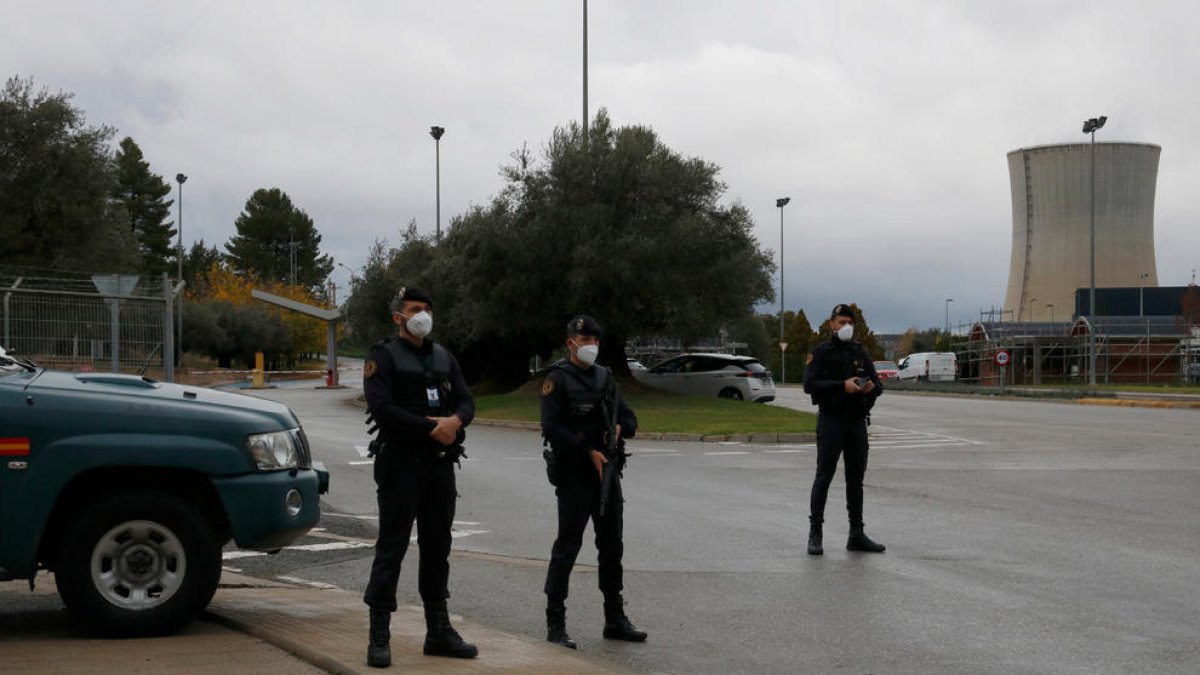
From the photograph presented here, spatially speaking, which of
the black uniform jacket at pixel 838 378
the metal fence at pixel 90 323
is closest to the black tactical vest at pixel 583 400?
the black uniform jacket at pixel 838 378

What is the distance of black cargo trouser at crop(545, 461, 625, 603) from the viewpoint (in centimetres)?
655

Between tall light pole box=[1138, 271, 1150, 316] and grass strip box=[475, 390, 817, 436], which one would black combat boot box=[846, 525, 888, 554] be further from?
tall light pole box=[1138, 271, 1150, 316]

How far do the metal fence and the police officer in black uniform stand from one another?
29.8 feet

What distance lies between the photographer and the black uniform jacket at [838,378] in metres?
9.67

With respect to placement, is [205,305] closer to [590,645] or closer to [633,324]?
[633,324]

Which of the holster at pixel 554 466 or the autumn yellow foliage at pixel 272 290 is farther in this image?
the autumn yellow foliage at pixel 272 290

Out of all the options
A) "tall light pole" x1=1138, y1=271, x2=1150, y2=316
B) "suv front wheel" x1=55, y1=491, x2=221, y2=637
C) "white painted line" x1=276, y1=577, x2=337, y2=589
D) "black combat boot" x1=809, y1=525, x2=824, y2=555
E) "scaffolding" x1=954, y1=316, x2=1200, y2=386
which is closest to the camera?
"suv front wheel" x1=55, y1=491, x2=221, y2=637

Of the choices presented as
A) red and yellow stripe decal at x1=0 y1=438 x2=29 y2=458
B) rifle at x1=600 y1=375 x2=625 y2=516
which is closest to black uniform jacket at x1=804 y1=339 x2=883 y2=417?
rifle at x1=600 y1=375 x2=625 y2=516

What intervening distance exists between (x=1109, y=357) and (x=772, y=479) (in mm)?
57693

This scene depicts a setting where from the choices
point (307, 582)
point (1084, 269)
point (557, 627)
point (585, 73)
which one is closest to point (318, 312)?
point (585, 73)

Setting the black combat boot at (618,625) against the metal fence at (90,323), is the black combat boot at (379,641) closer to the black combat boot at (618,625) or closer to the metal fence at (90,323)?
the black combat boot at (618,625)

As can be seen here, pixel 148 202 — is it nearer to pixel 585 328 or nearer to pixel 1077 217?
pixel 1077 217

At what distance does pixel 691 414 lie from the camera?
27.7 metres

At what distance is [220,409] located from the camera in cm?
635
